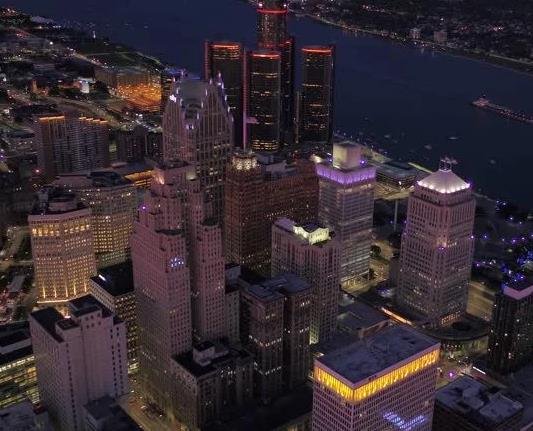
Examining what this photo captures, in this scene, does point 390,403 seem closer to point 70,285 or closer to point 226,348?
point 226,348

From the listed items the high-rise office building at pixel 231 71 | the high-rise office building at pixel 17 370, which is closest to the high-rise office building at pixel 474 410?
the high-rise office building at pixel 17 370

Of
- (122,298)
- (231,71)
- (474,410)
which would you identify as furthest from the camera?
(231,71)

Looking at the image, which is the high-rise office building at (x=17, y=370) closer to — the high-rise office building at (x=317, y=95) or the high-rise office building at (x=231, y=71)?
the high-rise office building at (x=231, y=71)

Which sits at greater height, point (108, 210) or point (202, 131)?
point (202, 131)

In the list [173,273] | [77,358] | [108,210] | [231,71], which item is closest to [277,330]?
[173,273]

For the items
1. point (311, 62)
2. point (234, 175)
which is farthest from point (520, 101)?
point (234, 175)

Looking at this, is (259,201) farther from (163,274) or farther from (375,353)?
(375,353)
